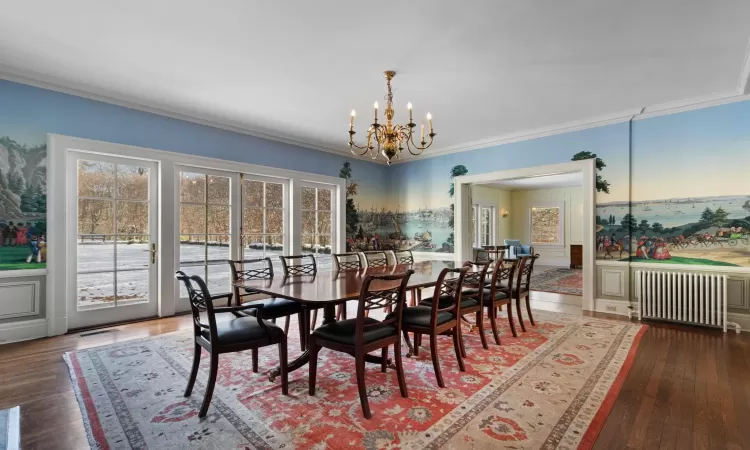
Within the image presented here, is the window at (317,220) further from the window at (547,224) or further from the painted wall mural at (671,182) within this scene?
the window at (547,224)

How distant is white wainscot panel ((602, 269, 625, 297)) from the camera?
4945mm

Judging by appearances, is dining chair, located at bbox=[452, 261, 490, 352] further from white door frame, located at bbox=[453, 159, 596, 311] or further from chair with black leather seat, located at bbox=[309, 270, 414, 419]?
white door frame, located at bbox=[453, 159, 596, 311]


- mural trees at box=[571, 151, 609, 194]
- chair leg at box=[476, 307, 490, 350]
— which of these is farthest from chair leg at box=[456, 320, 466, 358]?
mural trees at box=[571, 151, 609, 194]

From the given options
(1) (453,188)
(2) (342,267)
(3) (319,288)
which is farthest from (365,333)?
(1) (453,188)

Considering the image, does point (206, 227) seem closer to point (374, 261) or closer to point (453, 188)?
point (374, 261)

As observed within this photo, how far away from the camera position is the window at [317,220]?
6398 millimetres

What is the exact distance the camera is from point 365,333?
2410 millimetres

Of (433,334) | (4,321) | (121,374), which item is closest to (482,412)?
(433,334)

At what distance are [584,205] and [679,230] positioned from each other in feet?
3.65

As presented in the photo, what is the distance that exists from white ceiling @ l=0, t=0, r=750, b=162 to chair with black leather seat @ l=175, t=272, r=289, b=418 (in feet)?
6.52

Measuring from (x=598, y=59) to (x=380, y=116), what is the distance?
2.49 m

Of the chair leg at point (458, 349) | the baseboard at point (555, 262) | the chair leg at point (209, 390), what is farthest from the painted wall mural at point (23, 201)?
the baseboard at point (555, 262)

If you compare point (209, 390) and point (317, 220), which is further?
point (317, 220)

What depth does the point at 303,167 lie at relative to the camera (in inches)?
249
